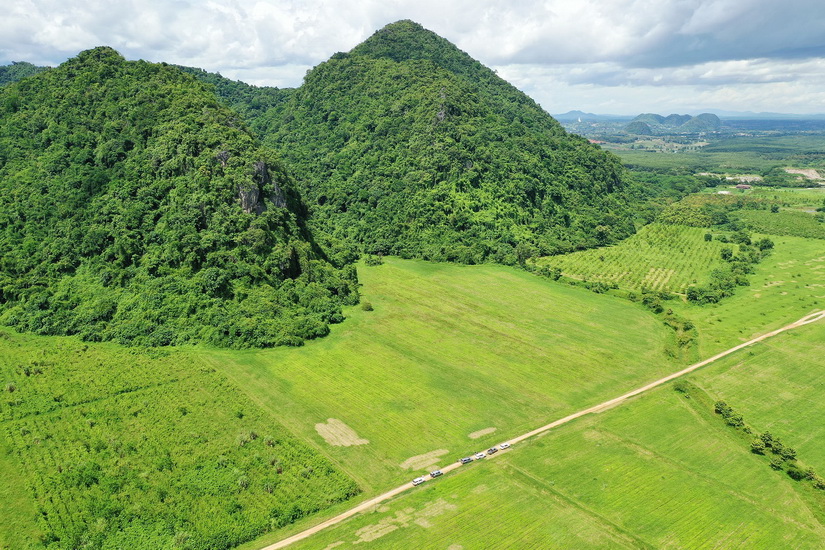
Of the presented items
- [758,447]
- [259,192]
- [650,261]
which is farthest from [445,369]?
[650,261]

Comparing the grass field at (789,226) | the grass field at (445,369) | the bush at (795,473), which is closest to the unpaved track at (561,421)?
the grass field at (445,369)

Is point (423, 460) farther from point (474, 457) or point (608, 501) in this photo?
point (608, 501)

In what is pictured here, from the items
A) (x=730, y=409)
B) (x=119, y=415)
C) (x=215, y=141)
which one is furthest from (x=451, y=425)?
(x=215, y=141)

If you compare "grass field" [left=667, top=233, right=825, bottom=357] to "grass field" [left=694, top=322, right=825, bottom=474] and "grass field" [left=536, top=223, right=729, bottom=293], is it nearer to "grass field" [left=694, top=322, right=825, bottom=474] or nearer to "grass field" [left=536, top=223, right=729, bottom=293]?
"grass field" [left=694, top=322, right=825, bottom=474]

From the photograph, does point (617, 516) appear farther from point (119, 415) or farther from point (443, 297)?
point (443, 297)

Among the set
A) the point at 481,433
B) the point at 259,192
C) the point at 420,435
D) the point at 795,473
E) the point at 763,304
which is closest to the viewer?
the point at 795,473

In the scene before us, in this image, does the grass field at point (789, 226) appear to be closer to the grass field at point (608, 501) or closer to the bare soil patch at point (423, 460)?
the grass field at point (608, 501)

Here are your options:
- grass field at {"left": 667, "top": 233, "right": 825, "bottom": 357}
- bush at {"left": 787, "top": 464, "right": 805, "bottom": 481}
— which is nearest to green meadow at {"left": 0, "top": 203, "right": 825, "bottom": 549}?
bush at {"left": 787, "top": 464, "right": 805, "bottom": 481}
